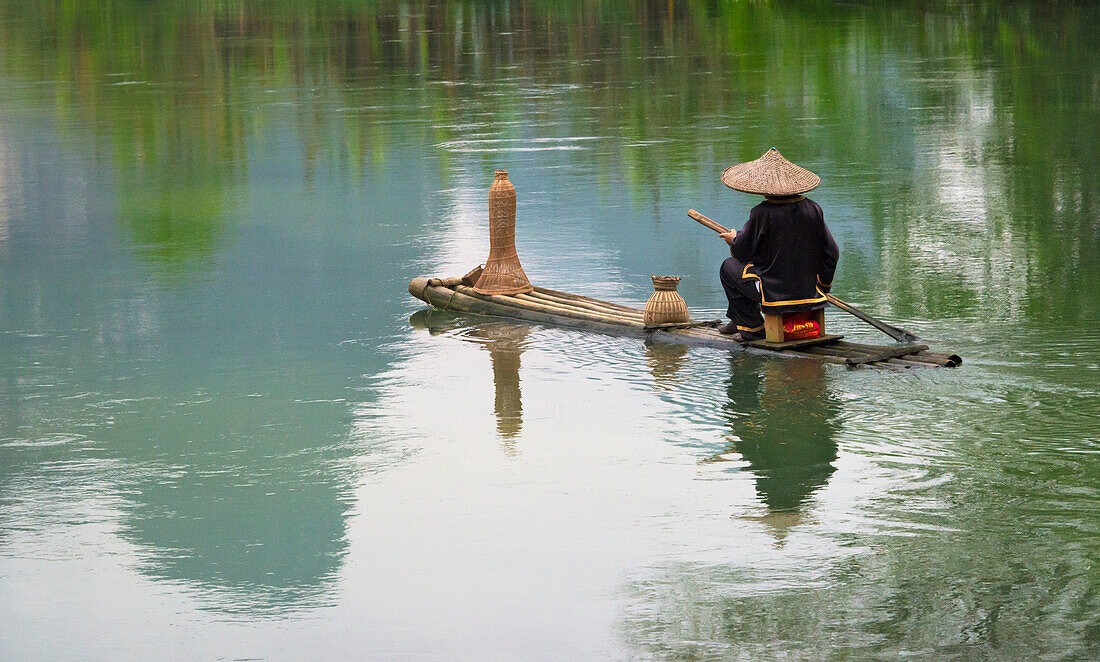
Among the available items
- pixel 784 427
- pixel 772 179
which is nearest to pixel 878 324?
pixel 772 179

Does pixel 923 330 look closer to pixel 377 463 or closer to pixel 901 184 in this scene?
pixel 377 463

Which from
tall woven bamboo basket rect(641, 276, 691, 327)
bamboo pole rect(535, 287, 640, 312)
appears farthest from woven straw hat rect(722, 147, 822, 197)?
bamboo pole rect(535, 287, 640, 312)

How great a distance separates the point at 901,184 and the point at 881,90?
8144 millimetres

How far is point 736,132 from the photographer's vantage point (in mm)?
19047

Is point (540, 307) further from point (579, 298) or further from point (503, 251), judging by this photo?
point (503, 251)

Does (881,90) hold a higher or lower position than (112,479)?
higher

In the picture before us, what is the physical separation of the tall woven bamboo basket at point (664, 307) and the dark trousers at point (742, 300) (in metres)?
0.36

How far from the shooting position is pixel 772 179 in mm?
8875

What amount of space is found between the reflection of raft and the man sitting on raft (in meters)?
0.29

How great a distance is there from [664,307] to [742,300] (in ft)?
1.72

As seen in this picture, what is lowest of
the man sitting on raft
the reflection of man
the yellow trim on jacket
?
the reflection of man

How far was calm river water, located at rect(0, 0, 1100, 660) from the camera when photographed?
19.5 feet

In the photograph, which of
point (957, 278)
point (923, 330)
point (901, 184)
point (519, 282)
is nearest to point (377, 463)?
point (519, 282)

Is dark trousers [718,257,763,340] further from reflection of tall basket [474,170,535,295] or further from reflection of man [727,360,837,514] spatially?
reflection of tall basket [474,170,535,295]
